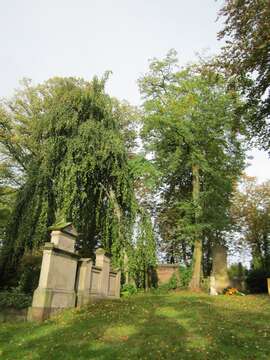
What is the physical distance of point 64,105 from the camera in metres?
14.9

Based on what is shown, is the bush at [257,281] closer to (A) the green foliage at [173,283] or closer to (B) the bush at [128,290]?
(A) the green foliage at [173,283]

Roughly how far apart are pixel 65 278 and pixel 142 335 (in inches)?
176

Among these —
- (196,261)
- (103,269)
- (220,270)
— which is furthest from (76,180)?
(220,270)

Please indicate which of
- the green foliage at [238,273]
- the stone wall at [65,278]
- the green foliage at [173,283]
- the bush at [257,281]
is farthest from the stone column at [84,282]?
the green foliage at [238,273]

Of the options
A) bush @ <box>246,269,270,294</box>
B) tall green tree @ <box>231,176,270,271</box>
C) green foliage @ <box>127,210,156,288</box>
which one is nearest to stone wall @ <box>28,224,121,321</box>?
green foliage @ <box>127,210,156,288</box>

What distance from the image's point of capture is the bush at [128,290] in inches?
597

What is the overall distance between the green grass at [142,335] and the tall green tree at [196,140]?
9475 millimetres

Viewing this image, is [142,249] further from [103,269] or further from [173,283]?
[173,283]

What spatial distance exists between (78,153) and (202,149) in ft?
32.6

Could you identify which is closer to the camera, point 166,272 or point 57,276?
point 57,276

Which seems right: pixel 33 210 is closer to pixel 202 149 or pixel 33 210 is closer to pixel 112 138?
pixel 112 138

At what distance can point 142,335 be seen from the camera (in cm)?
654

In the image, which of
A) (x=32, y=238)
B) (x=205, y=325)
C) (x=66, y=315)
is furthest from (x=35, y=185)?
(x=205, y=325)

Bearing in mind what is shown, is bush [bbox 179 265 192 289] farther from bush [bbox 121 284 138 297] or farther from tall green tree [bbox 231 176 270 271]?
tall green tree [bbox 231 176 270 271]
